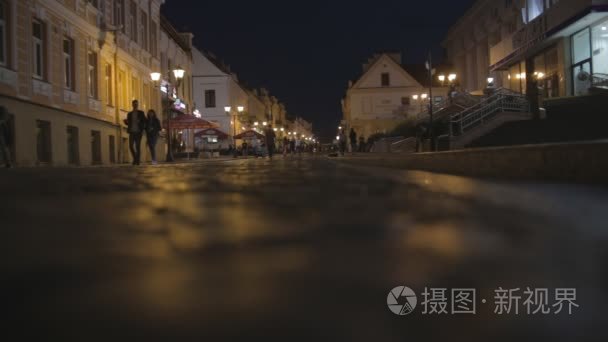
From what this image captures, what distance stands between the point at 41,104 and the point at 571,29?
2338 cm

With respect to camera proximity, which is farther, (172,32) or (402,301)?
(172,32)

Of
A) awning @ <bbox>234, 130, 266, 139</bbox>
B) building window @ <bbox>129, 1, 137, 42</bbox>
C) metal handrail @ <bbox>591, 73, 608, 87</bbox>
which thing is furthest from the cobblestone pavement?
awning @ <bbox>234, 130, 266, 139</bbox>

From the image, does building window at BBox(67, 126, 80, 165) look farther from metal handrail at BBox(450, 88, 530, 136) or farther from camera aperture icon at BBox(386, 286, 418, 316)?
camera aperture icon at BBox(386, 286, 418, 316)

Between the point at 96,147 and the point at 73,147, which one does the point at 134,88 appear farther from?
the point at 73,147

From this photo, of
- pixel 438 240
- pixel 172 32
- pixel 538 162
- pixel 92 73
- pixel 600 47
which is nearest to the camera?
pixel 438 240

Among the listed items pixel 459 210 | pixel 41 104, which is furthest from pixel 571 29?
pixel 459 210

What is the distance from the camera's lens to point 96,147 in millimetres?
20391

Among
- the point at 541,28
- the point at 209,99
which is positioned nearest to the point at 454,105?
the point at 541,28

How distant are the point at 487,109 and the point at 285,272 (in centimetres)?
2409

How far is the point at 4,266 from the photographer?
3.58ft

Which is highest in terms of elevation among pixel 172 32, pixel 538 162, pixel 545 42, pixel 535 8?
pixel 172 32

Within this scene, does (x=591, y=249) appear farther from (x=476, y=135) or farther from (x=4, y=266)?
(x=476, y=135)

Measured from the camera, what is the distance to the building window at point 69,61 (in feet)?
58.0

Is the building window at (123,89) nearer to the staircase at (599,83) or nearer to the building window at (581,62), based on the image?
the staircase at (599,83)
